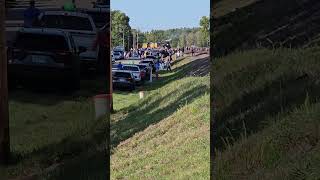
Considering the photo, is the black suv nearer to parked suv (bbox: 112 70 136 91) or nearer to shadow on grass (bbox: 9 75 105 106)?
shadow on grass (bbox: 9 75 105 106)

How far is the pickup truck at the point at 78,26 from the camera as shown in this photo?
555 centimetres

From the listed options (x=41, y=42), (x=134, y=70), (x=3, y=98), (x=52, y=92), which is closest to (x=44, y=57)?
(x=41, y=42)

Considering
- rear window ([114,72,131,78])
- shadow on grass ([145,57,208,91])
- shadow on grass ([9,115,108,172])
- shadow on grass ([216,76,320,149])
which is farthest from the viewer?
shadow on grass ([145,57,208,91])

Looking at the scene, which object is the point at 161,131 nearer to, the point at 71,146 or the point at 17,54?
the point at 71,146

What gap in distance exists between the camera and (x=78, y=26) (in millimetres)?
5609

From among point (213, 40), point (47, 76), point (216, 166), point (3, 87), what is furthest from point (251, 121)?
point (3, 87)

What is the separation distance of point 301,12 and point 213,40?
3.17ft

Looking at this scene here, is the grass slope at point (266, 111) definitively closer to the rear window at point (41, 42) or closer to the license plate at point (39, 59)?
the rear window at point (41, 42)

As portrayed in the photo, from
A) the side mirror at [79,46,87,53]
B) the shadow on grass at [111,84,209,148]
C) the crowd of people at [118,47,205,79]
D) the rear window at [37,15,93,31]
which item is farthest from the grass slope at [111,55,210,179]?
the rear window at [37,15,93,31]

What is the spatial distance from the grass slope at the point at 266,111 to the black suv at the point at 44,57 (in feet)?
5.23

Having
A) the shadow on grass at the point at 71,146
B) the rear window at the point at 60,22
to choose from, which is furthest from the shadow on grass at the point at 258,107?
the rear window at the point at 60,22

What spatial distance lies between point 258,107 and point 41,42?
2.47 metres

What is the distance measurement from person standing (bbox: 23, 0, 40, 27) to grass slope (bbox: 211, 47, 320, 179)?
2.04 metres

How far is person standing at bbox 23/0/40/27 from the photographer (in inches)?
217
